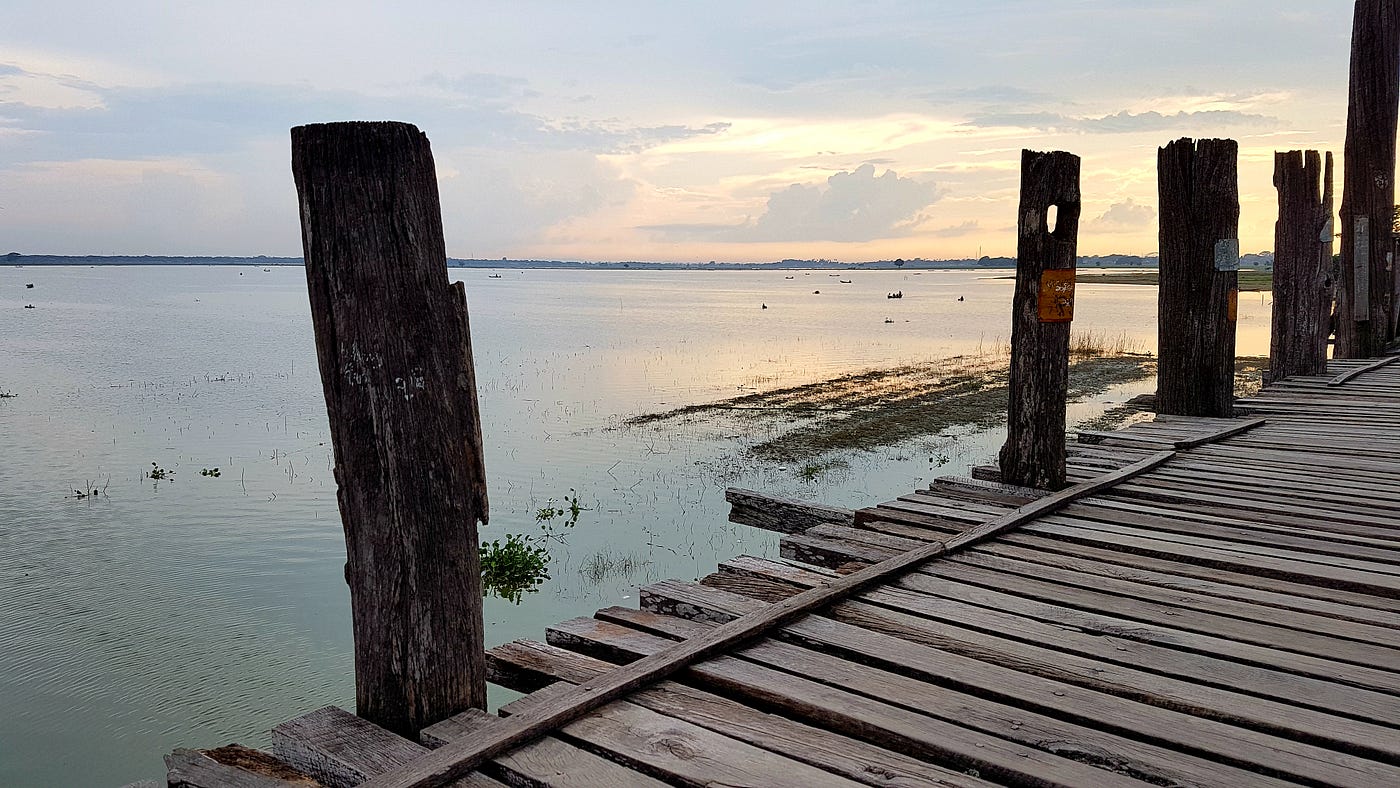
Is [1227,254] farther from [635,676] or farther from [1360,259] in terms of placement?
[635,676]

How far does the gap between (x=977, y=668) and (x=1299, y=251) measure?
31.8ft

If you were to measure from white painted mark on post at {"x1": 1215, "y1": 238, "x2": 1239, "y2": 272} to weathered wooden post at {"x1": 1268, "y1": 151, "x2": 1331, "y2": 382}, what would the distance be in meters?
3.58

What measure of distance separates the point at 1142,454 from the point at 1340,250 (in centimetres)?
812

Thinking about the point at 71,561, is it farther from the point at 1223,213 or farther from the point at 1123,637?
the point at 1223,213

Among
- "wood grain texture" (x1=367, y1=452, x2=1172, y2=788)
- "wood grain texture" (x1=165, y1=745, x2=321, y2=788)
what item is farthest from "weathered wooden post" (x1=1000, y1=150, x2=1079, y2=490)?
"wood grain texture" (x1=165, y1=745, x2=321, y2=788)

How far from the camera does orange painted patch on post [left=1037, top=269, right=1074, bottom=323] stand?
5352mm

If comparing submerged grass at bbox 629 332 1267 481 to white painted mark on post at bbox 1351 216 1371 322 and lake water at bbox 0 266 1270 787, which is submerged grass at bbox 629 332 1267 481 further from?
white painted mark on post at bbox 1351 216 1371 322

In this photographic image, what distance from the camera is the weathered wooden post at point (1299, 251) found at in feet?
34.4

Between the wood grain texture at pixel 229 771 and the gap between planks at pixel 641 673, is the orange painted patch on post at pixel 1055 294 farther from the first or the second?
the wood grain texture at pixel 229 771

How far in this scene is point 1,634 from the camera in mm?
8266


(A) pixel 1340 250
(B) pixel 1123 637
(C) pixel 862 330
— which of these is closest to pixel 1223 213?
(B) pixel 1123 637

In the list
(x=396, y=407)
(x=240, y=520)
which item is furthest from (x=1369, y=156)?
(x=240, y=520)

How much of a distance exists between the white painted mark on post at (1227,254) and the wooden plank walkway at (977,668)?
2955 millimetres

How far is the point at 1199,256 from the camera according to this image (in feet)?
25.8
